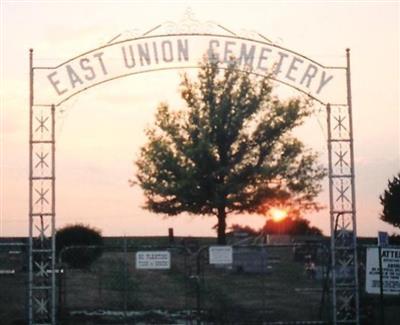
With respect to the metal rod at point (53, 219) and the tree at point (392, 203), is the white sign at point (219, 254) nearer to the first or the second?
the metal rod at point (53, 219)

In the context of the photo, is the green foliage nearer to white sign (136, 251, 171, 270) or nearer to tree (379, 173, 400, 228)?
white sign (136, 251, 171, 270)

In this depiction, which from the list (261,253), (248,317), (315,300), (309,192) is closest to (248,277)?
(261,253)

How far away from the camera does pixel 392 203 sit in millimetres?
45469

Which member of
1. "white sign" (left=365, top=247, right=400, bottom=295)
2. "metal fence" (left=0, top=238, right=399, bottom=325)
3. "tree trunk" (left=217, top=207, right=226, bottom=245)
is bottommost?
"metal fence" (left=0, top=238, right=399, bottom=325)

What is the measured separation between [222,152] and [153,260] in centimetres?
2632

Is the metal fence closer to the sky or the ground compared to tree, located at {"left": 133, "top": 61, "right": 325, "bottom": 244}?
closer to the ground

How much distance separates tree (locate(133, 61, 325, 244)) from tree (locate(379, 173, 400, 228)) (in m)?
4.28

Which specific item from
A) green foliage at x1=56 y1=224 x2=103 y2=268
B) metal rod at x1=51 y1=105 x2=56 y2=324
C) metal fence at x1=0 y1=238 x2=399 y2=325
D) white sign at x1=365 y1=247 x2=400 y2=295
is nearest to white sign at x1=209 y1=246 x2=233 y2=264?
metal fence at x1=0 y1=238 x2=399 y2=325

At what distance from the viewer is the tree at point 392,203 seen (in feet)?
148

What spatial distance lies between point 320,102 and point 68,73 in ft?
18.2

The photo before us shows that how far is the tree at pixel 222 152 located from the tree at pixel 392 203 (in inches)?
168

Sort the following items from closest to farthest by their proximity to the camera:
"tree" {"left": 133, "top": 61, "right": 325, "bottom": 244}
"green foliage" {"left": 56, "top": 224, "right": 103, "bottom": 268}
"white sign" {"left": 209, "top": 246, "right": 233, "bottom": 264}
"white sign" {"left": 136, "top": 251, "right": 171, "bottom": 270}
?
1. "white sign" {"left": 136, "top": 251, "right": 171, "bottom": 270}
2. "white sign" {"left": 209, "top": 246, "right": 233, "bottom": 264}
3. "green foliage" {"left": 56, "top": 224, "right": 103, "bottom": 268}
4. "tree" {"left": 133, "top": 61, "right": 325, "bottom": 244}

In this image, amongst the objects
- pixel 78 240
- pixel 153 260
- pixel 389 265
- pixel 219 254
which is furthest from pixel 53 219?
pixel 78 240

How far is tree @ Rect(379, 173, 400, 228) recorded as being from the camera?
45219 mm
